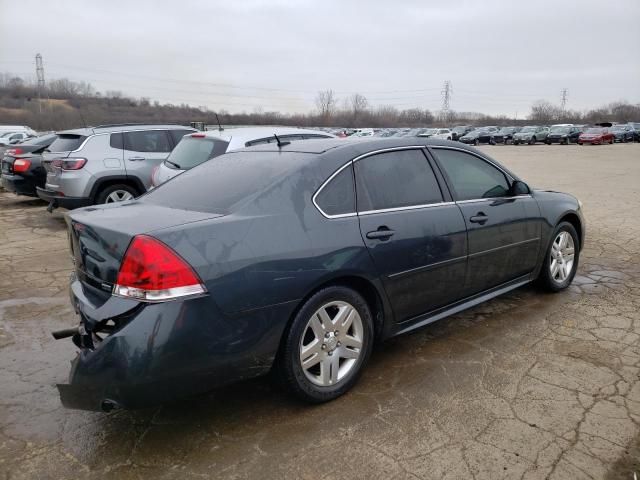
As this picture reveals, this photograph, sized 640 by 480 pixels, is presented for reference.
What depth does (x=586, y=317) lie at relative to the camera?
4410mm

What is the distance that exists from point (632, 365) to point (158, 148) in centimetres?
779

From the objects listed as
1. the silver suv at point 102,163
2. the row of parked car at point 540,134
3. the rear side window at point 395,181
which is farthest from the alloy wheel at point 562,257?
the row of parked car at point 540,134

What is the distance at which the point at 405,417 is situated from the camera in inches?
117

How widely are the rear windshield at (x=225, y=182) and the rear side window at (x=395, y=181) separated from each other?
0.44 m

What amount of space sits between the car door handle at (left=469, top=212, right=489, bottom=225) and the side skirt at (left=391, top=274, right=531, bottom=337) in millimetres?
581

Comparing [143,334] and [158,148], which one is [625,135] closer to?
[158,148]

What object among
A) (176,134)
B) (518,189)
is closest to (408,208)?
(518,189)

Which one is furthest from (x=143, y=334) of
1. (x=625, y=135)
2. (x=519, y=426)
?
(x=625, y=135)

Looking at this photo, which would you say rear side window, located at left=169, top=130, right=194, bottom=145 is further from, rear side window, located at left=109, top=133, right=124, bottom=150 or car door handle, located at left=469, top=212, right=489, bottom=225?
car door handle, located at left=469, top=212, right=489, bottom=225

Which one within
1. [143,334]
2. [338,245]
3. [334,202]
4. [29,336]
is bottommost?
[29,336]

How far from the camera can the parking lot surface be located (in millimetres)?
2568

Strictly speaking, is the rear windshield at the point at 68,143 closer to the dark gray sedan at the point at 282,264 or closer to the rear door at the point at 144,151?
the rear door at the point at 144,151

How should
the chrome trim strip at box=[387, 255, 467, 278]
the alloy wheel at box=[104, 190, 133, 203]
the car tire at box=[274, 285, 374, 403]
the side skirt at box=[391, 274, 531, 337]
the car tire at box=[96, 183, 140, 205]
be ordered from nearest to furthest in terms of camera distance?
the car tire at box=[274, 285, 374, 403] → the chrome trim strip at box=[387, 255, 467, 278] → the side skirt at box=[391, 274, 531, 337] → the car tire at box=[96, 183, 140, 205] → the alloy wheel at box=[104, 190, 133, 203]

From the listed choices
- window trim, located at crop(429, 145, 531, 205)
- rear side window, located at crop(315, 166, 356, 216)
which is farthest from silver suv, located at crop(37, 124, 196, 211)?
rear side window, located at crop(315, 166, 356, 216)
